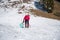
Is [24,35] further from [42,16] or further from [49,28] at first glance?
[42,16]

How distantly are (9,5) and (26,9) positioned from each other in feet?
6.75

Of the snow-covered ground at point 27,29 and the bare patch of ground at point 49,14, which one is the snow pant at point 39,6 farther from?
the snow-covered ground at point 27,29

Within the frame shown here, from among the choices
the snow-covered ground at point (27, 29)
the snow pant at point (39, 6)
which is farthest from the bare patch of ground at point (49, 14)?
the snow-covered ground at point (27, 29)

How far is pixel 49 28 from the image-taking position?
17891 millimetres

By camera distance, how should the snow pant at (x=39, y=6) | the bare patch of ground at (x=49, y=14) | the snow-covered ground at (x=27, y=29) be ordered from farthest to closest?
the snow pant at (x=39, y=6) < the bare patch of ground at (x=49, y=14) < the snow-covered ground at (x=27, y=29)

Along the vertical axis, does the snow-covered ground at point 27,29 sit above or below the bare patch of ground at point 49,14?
above

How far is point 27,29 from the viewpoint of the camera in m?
16.9

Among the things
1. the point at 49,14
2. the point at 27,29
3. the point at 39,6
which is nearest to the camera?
the point at 27,29

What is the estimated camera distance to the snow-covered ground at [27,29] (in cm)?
1490

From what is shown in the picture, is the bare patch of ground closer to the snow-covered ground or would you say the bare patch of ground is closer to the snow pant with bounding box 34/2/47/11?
the snow pant with bounding box 34/2/47/11

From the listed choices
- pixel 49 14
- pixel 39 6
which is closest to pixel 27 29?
pixel 49 14

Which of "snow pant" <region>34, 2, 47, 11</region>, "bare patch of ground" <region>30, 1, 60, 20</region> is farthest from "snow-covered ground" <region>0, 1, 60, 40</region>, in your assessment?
"snow pant" <region>34, 2, 47, 11</region>

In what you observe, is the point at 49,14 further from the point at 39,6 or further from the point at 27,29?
the point at 27,29

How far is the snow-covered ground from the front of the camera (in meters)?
14.9
